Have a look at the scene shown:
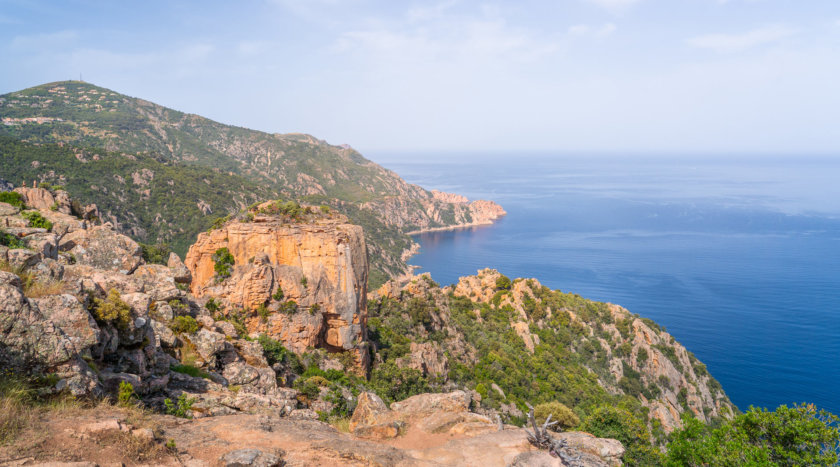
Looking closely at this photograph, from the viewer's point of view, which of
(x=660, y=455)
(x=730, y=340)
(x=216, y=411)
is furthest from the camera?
(x=730, y=340)

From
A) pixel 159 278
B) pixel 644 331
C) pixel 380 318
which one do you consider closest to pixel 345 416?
pixel 159 278

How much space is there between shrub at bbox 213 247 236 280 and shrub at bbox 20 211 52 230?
1003 centimetres

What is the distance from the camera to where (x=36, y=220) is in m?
17.0

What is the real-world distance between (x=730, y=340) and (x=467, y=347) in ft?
201

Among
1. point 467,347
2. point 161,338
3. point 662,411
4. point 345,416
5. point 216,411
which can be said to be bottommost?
point 662,411

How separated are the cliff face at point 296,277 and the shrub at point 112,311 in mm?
14801

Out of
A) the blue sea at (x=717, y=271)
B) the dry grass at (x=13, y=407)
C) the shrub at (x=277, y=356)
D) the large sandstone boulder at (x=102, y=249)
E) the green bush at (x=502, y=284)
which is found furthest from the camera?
the blue sea at (x=717, y=271)

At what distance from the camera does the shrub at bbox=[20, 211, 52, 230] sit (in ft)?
55.0

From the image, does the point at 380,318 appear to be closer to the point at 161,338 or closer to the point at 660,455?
the point at 660,455

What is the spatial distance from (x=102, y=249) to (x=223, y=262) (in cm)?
979

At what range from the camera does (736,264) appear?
379ft

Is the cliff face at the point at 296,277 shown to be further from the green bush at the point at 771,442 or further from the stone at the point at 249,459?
the green bush at the point at 771,442

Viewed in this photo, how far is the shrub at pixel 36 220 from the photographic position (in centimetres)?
1677

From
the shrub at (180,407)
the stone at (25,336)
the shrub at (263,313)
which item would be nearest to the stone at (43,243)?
the stone at (25,336)
